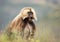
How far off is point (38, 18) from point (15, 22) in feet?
0.65

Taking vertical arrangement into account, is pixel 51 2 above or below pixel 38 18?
above

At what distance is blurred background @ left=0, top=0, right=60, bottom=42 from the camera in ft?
6.51

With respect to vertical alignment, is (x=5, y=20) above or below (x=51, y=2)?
below

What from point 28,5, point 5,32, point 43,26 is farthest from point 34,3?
point 5,32

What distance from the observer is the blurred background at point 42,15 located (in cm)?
199

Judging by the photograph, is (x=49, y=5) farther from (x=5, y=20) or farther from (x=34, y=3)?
(x=5, y=20)

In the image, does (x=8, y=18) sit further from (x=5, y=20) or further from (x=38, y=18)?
(x=38, y=18)

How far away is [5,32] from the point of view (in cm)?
196

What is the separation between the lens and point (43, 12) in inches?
79.7

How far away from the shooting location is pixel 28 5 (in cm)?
201

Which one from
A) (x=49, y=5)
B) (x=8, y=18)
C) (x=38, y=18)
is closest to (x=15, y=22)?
(x=8, y=18)

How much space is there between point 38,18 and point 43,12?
72 mm

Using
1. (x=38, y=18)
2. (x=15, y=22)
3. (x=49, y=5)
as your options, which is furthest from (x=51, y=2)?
(x=15, y=22)

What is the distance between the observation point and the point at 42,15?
2.02 metres
